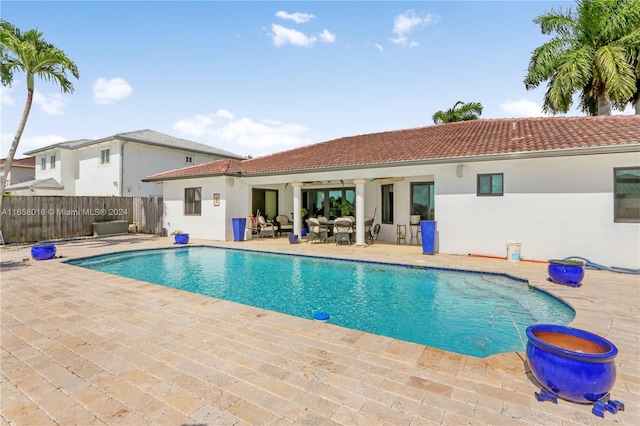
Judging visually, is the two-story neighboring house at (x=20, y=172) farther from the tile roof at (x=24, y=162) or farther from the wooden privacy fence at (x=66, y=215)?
the wooden privacy fence at (x=66, y=215)

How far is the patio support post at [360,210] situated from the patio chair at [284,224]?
18.6 feet

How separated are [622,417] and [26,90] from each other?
18.9 meters

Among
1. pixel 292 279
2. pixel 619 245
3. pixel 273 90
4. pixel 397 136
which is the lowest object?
pixel 292 279

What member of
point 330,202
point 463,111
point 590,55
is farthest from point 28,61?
point 463,111

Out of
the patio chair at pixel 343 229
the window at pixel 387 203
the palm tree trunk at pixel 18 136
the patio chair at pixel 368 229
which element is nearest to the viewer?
the palm tree trunk at pixel 18 136

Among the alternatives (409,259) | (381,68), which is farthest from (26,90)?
(409,259)

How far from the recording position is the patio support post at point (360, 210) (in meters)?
13.4

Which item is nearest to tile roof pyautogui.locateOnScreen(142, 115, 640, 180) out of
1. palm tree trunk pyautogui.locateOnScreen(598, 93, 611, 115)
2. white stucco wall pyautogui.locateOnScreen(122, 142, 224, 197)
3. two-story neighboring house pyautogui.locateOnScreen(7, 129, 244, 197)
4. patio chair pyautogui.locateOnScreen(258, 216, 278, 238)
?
patio chair pyautogui.locateOnScreen(258, 216, 278, 238)

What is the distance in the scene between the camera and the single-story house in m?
8.72

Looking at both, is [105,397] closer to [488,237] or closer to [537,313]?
[537,313]

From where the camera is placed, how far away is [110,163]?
72.6 ft

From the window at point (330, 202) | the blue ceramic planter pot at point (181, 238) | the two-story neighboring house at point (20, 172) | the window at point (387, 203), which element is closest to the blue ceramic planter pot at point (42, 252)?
the blue ceramic planter pot at point (181, 238)

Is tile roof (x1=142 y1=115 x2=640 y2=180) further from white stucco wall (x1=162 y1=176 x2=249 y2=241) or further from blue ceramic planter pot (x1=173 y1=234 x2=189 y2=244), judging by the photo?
blue ceramic planter pot (x1=173 y1=234 x2=189 y2=244)

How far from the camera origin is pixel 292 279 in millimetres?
8766
